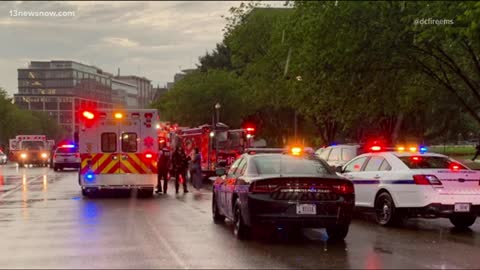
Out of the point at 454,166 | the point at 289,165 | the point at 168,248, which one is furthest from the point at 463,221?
the point at 168,248

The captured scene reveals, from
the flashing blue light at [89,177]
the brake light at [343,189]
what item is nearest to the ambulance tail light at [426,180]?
the brake light at [343,189]

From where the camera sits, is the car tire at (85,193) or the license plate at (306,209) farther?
the car tire at (85,193)

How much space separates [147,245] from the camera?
1065 centimetres

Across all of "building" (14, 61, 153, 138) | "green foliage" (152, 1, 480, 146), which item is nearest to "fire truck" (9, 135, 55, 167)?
"green foliage" (152, 1, 480, 146)

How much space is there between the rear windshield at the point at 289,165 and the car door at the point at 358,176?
8.05ft

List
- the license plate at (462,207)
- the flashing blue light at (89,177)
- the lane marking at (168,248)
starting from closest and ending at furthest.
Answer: the lane marking at (168,248) < the license plate at (462,207) < the flashing blue light at (89,177)

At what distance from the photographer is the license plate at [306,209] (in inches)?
422

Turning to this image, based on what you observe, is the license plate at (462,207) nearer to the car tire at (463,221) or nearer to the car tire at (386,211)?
the car tire at (463,221)

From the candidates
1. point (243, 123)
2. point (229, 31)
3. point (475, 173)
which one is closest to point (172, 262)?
point (475, 173)

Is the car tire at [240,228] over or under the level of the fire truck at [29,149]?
under

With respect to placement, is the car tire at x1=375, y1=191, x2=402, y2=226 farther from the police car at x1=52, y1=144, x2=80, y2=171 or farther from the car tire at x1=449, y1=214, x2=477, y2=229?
the police car at x1=52, y1=144, x2=80, y2=171

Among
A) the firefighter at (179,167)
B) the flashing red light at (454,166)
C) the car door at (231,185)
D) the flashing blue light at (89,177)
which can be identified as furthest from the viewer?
the firefighter at (179,167)

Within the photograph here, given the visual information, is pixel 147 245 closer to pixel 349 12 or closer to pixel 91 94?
pixel 349 12

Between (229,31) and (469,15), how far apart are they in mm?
38892
